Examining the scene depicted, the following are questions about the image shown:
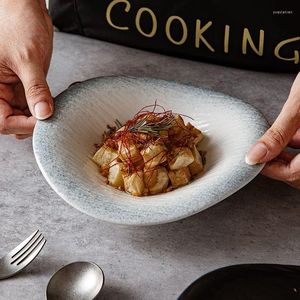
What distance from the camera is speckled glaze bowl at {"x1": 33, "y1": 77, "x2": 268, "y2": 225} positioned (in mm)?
1049

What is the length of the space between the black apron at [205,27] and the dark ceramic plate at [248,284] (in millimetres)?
647

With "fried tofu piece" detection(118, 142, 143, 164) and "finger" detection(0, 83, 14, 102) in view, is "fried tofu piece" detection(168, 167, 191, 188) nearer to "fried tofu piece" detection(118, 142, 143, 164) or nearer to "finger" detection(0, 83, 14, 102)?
"fried tofu piece" detection(118, 142, 143, 164)

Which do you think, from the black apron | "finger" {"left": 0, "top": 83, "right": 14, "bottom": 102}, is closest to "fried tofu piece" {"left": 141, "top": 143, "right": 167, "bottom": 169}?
"finger" {"left": 0, "top": 83, "right": 14, "bottom": 102}

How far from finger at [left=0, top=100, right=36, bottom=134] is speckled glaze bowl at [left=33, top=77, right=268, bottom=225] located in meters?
0.07

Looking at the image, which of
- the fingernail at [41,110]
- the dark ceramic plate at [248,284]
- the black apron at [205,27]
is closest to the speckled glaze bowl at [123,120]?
the fingernail at [41,110]

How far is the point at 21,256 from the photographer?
1.06 metres

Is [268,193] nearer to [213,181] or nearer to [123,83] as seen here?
[213,181]

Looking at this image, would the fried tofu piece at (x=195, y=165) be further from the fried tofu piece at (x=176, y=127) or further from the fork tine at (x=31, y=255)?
the fork tine at (x=31, y=255)

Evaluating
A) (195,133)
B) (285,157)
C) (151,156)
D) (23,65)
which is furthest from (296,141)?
(23,65)

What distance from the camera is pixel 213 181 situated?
109 centimetres

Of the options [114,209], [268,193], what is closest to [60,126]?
[114,209]

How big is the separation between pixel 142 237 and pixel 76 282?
0.55 feet

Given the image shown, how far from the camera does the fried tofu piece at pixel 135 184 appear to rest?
3.73 ft

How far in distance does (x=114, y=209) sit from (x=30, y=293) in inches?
6.7
